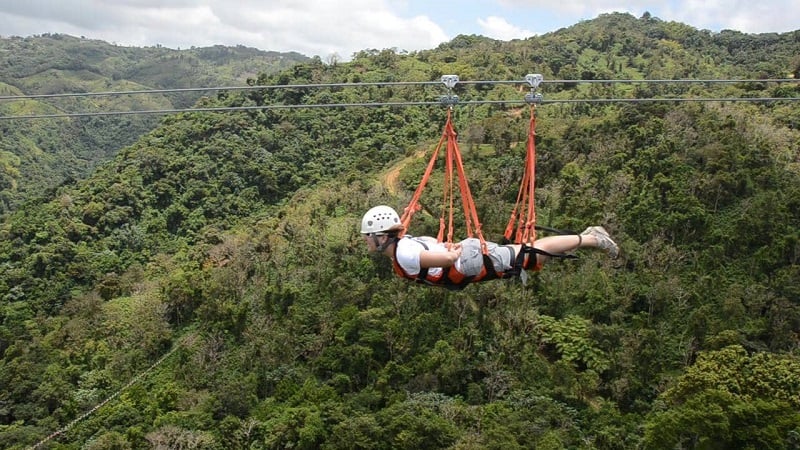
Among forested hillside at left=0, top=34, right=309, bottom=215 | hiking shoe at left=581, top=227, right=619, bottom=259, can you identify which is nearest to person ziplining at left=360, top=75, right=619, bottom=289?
hiking shoe at left=581, top=227, right=619, bottom=259

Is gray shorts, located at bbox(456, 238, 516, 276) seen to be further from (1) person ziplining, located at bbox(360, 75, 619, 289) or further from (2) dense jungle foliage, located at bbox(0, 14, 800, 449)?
(2) dense jungle foliage, located at bbox(0, 14, 800, 449)

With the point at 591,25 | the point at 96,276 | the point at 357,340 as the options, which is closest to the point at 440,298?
the point at 357,340

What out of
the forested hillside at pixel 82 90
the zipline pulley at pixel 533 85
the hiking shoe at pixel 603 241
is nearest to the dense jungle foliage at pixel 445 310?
the hiking shoe at pixel 603 241

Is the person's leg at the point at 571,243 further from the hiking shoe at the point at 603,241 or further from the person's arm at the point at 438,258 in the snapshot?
the person's arm at the point at 438,258

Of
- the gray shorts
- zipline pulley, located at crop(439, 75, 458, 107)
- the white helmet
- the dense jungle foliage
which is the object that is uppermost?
zipline pulley, located at crop(439, 75, 458, 107)

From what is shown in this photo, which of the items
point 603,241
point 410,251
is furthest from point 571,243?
point 410,251

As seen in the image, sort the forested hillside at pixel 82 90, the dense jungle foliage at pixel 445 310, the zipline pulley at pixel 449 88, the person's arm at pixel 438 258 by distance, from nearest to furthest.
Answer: the person's arm at pixel 438 258
the zipline pulley at pixel 449 88
the dense jungle foliage at pixel 445 310
the forested hillside at pixel 82 90

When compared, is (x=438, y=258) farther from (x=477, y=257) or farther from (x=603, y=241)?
(x=603, y=241)
